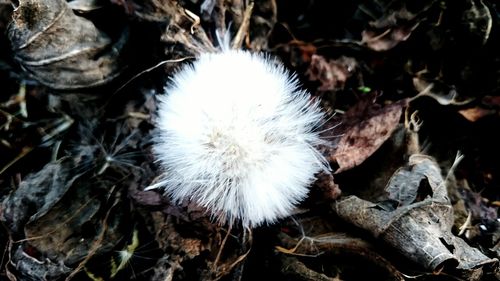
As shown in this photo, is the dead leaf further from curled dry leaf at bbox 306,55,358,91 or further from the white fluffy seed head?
the white fluffy seed head

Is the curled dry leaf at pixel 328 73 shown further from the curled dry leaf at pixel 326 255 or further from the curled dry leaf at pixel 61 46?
the curled dry leaf at pixel 61 46

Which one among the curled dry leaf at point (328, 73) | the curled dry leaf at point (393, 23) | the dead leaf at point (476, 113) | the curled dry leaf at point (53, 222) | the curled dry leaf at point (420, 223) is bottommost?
the curled dry leaf at point (53, 222)

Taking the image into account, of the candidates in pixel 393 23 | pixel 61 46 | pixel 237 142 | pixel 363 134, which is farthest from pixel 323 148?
pixel 61 46

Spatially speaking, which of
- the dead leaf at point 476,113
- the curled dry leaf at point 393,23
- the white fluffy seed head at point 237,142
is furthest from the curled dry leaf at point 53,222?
the dead leaf at point 476,113

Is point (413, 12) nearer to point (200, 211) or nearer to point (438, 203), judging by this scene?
point (438, 203)

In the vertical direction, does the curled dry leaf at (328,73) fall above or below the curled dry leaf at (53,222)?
above

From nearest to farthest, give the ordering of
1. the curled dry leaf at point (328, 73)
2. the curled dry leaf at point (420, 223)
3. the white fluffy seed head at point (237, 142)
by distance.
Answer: the curled dry leaf at point (420, 223)
the white fluffy seed head at point (237, 142)
the curled dry leaf at point (328, 73)

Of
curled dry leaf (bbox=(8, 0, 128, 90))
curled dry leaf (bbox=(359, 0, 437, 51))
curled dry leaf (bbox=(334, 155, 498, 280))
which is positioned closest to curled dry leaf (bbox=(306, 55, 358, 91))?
curled dry leaf (bbox=(359, 0, 437, 51))

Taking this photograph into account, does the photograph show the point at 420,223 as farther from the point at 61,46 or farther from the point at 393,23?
the point at 61,46
